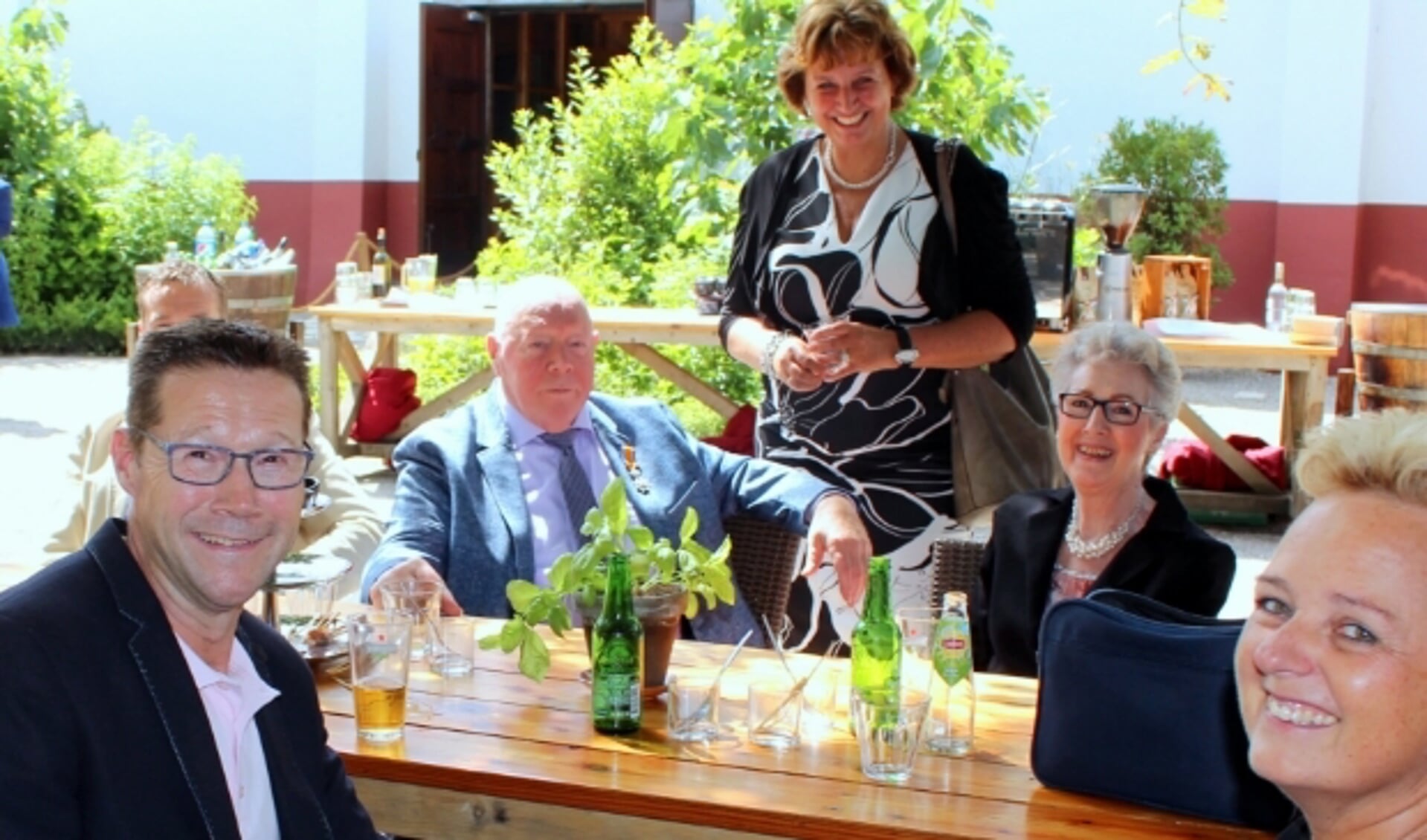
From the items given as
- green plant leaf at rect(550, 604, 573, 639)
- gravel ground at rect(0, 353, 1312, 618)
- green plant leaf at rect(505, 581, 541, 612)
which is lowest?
gravel ground at rect(0, 353, 1312, 618)

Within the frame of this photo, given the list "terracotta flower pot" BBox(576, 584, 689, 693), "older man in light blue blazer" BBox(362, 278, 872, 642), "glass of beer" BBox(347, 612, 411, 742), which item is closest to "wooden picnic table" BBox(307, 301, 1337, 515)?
"older man in light blue blazer" BBox(362, 278, 872, 642)

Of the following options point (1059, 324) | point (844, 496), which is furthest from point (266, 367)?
point (1059, 324)

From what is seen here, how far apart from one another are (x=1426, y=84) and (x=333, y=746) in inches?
422

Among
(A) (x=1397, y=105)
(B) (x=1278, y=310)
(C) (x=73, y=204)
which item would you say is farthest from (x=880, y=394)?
(C) (x=73, y=204)

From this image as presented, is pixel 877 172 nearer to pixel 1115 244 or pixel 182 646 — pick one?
pixel 182 646

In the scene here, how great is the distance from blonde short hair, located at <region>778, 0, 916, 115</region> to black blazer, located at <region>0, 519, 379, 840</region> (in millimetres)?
1937

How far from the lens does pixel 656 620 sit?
2.51m

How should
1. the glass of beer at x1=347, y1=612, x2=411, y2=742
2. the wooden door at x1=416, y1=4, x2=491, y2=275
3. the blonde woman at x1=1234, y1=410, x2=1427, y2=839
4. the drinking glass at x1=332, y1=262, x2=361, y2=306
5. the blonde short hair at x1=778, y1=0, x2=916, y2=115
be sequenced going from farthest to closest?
1. the wooden door at x1=416, y1=4, x2=491, y2=275
2. the drinking glass at x1=332, y1=262, x2=361, y2=306
3. the blonde short hair at x1=778, y1=0, x2=916, y2=115
4. the glass of beer at x1=347, y1=612, x2=411, y2=742
5. the blonde woman at x1=1234, y1=410, x2=1427, y2=839

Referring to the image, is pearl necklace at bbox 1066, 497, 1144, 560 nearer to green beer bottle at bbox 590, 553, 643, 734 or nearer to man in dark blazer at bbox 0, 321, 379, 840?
green beer bottle at bbox 590, 553, 643, 734

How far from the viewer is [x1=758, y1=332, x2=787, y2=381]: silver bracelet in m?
3.56

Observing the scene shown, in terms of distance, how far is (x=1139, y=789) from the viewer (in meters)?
2.20

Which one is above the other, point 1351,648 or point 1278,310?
point 1278,310

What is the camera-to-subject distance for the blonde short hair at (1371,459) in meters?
1.55

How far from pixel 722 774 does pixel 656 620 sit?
0.95ft
